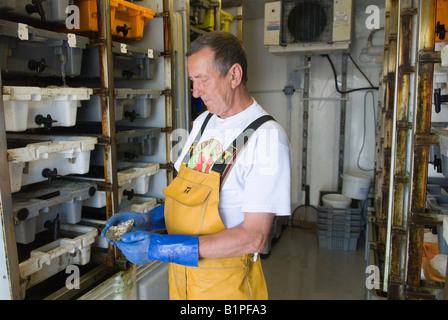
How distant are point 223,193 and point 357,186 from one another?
Answer: 342cm

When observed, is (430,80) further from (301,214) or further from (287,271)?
(301,214)

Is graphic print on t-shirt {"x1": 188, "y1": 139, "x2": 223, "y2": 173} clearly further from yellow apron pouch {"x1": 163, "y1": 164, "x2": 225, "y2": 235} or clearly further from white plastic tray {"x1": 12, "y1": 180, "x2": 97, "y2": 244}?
white plastic tray {"x1": 12, "y1": 180, "x2": 97, "y2": 244}

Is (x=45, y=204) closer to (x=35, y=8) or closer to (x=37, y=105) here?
(x=37, y=105)

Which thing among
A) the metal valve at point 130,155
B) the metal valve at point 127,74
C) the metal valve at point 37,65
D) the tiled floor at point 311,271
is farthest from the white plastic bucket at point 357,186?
the metal valve at point 37,65

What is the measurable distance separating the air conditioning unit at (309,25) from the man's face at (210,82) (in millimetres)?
2894

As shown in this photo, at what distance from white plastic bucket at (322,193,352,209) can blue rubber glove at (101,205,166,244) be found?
3.10 metres

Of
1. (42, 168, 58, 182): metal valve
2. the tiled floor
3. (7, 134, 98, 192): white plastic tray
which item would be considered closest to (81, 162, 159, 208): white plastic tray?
(7, 134, 98, 192): white plastic tray

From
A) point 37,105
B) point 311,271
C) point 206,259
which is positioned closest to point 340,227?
point 311,271

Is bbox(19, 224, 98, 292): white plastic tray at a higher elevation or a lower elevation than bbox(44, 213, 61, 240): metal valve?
lower

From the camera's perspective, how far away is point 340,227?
4.36 meters

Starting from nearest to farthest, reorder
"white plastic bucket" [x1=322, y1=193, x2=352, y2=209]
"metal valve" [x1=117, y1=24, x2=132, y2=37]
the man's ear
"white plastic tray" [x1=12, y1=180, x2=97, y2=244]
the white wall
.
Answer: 1. the man's ear
2. "white plastic tray" [x1=12, y1=180, x2=97, y2=244]
3. "metal valve" [x1=117, y1=24, x2=132, y2=37]
4. "white plastic bucket" [x1=322, y1=193, x2=352, y2=209]
5. the white wall

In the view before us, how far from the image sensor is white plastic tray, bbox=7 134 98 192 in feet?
5.48
